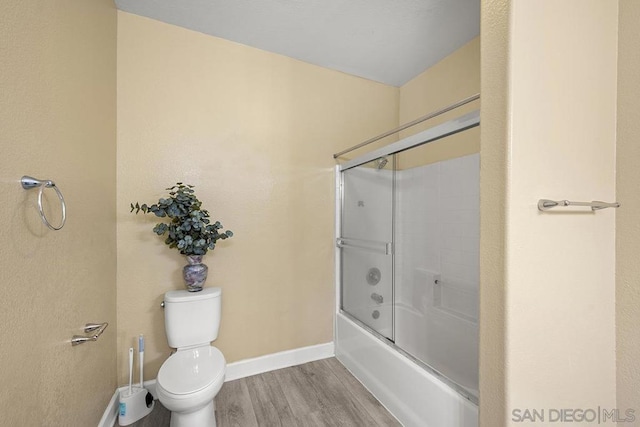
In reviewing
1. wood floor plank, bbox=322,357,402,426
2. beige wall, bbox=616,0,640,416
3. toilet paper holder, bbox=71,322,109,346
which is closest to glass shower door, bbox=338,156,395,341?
wood floor plank, bbox=322,357,402,426

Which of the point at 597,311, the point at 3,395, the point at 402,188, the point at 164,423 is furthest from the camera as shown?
the point at 402,188

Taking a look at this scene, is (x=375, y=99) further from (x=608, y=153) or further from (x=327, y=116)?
(x=608, y=153)

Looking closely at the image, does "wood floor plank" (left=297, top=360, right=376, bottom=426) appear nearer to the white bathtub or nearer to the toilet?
the white bathtub

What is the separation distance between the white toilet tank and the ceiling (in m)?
1.85

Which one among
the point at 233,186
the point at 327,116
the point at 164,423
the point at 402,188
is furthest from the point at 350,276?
the point at 164,423

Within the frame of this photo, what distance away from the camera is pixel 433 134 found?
1.48 meters

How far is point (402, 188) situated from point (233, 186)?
4.33 ft

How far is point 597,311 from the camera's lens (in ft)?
3.56

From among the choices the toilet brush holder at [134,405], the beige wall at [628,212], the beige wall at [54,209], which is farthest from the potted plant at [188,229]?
the beige wall at [628,212]

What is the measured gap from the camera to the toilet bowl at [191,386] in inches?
50.7

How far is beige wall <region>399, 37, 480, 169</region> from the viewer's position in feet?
6.28

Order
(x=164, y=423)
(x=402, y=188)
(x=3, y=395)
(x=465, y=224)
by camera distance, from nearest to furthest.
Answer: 1. (x=3, y=395)
2. (x=164, y=423)
3. (x=465, y=224)
4. (x=402, y=188)

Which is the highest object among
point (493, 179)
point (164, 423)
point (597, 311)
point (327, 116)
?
point (327, 116)

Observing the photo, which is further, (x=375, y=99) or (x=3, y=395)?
(x=375, y=99)
